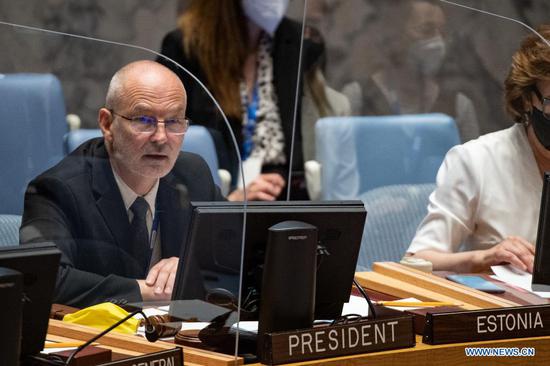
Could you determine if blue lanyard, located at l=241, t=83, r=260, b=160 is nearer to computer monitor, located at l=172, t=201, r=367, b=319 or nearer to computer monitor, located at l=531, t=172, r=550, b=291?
computer monitor, located at l=531, t=172, r=550, b=291

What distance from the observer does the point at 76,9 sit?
501 cm

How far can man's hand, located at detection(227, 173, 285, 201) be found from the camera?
3868mm

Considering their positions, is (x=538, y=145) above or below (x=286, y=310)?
above

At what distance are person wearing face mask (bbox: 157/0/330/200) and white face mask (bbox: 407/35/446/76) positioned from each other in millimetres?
567

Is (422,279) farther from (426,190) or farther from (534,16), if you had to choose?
(534,16)

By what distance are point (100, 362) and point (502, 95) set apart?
4.69 feet

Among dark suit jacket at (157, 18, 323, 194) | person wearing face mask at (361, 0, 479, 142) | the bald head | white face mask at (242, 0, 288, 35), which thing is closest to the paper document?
person wearing face mask at (361, 0, 479, 142)

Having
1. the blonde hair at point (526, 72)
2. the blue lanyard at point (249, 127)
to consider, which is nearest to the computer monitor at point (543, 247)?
the blonde hair at point (526, 72)

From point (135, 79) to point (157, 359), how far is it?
574 millimetres

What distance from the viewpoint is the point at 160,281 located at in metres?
2.24

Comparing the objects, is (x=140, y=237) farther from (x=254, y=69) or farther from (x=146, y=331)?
(x=254, y=69)

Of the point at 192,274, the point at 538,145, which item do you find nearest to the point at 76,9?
the point at 538,145

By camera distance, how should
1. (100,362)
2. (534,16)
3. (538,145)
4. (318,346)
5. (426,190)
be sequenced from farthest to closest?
(534,16), (426,190), (538,145), (318,346), (100,362)

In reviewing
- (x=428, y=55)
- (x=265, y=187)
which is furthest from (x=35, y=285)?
(x=265, y=187)
